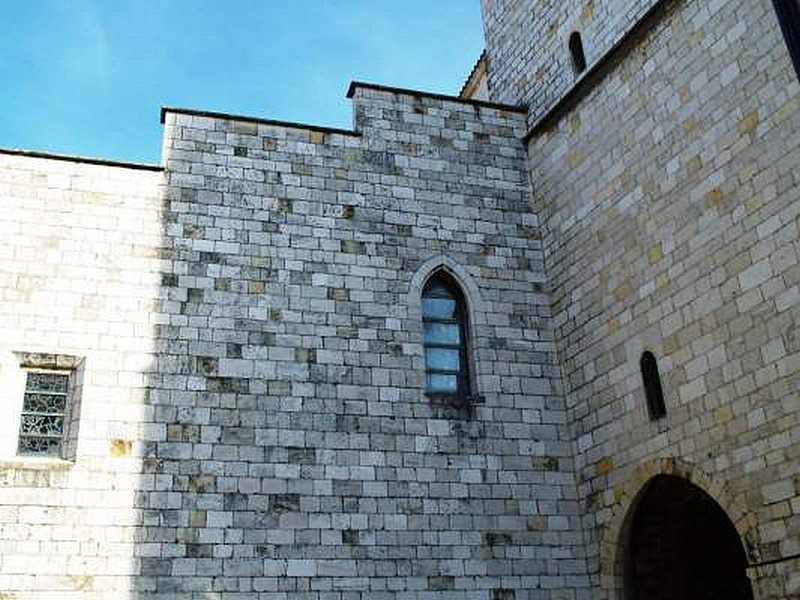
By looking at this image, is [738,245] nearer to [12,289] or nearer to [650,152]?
[650,152]

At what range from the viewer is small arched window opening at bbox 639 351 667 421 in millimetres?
8545

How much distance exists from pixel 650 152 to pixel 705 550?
4.16 metres

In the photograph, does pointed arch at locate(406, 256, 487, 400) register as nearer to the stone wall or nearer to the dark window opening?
the stone wall

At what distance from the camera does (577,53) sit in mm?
11023

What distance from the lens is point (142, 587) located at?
25.8ft

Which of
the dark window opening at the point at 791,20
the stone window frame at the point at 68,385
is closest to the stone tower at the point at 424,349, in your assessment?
→ the stone window frame at the point at 68,385

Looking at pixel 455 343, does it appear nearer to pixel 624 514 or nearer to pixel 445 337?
pixel 445 337

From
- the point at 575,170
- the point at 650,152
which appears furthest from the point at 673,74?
the point at 575,170

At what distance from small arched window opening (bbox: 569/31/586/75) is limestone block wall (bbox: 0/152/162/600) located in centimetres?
503

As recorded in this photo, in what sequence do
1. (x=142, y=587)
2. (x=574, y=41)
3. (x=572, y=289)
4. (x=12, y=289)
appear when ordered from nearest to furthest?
(x=142, y=587)
(x=12, y=289)
(x=572, y=289)
(x=574, y=41)

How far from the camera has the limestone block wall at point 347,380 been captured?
8383mm

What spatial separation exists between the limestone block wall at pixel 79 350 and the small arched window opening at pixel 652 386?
181 inches

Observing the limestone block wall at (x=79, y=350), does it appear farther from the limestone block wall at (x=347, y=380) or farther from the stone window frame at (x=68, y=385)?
the limestone block wall at (x=347, y=380)

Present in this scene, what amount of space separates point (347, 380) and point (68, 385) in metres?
2.61
